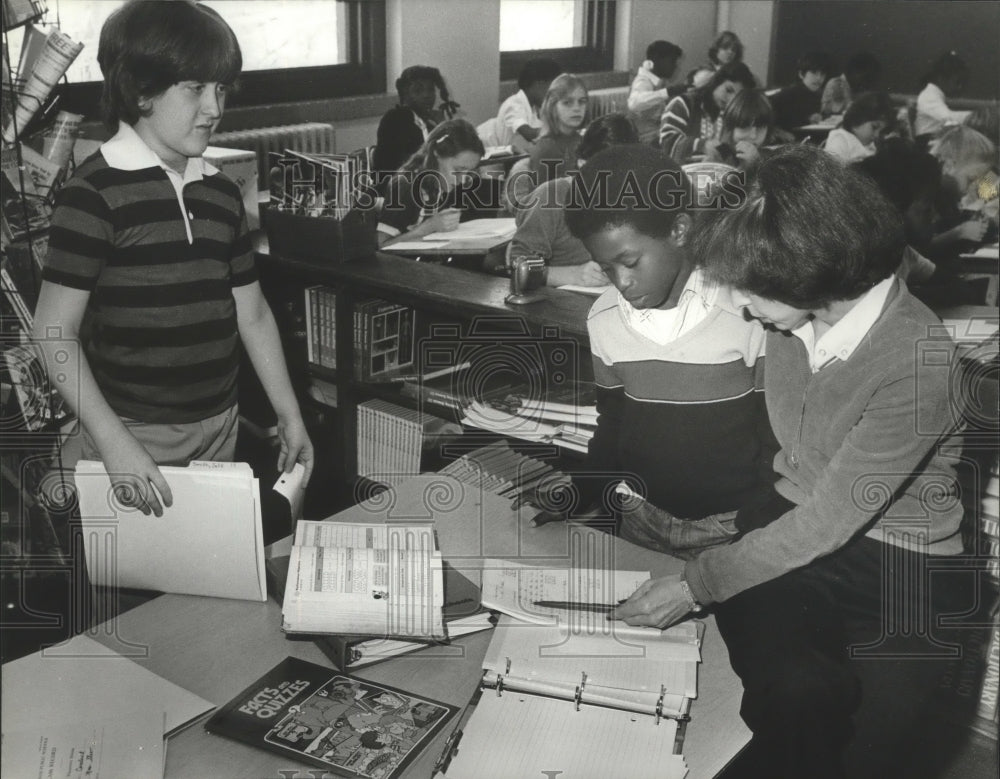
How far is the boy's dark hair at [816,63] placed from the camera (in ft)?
24.3

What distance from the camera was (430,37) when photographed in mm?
5508

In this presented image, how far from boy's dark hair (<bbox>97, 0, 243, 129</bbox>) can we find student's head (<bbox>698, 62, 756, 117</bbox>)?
478 centimetres

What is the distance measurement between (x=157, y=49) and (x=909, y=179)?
235cm

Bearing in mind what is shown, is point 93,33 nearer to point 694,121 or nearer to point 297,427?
point 297,427

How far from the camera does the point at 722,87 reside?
596 centimetres

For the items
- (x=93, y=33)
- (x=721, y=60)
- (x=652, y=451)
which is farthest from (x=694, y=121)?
(x=652, y=451)

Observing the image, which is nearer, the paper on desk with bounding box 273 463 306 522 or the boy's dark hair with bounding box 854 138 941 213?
the paper on desk with bounding box 273 463 306 522

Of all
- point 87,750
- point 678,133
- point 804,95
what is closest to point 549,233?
point 87,750

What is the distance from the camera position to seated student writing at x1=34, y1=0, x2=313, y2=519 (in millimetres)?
1562

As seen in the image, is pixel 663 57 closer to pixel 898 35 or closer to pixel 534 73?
pixel 534 73

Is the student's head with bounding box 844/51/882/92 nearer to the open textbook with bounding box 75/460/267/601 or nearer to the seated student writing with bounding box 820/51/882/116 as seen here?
the seated student writing with bounding box 820/51/882/116

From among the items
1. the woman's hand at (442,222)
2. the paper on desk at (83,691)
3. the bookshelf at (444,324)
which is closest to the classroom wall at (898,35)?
the woman's hand at (442,222)

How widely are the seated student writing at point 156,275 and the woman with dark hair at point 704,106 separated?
4066mm

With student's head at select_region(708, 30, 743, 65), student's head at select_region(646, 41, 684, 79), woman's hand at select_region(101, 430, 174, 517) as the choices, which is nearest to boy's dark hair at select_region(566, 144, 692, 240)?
woman's hand at select_region(101, 430, 174, 517)
